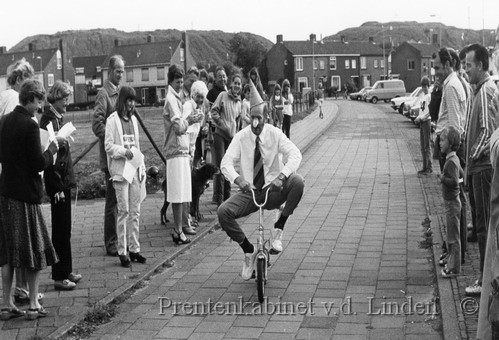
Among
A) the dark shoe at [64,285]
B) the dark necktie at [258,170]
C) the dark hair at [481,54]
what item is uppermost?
the dark hair at [481,54]

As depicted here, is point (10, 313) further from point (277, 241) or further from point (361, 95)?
point (361, 95)

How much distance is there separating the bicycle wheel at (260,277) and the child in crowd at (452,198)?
Result: 186 centimetres

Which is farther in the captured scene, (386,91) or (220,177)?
(386,91)

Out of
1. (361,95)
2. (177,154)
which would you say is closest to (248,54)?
(361,95)

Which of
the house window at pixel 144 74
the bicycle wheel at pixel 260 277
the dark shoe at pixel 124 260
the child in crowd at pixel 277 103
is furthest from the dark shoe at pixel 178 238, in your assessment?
the house window at pixel 144 74

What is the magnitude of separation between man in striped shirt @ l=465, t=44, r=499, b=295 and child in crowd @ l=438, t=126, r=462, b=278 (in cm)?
44

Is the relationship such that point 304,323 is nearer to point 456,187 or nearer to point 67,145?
point 456,187

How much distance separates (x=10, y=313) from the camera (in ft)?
20.8

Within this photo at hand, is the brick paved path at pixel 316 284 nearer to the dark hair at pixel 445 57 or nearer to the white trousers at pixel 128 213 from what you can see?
the white trousers at pixel 128 213

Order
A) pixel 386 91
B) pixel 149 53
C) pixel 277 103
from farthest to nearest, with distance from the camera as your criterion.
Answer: pixel 149 53 < pixel 386 91 < pixel 277 103

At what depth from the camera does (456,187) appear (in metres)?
7.21

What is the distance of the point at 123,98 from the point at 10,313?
291 cm

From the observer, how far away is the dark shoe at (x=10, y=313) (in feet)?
20.7

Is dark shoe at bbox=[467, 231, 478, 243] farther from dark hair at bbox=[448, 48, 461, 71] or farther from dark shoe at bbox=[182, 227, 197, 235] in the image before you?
dark shoe at bbox=[182, 227, 197, 235]
